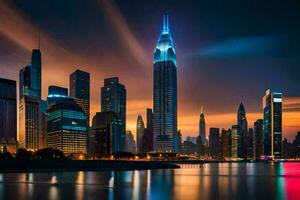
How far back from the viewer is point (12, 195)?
57375 mm

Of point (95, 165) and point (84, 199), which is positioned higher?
point (84, 199)

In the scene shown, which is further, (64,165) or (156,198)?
(64,165)

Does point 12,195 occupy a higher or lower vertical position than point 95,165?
higher

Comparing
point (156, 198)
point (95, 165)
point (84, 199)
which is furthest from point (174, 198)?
point (95, 165)

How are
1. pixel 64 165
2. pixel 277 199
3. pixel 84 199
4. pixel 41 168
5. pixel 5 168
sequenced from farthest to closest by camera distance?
pixel 64 165 < pixel 41 168 < pixel 5 168 < pixel 277 199 < pixel 84 199

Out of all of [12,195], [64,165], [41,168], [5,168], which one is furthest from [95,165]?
[12,195]

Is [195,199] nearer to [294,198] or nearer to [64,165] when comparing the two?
[294,198]

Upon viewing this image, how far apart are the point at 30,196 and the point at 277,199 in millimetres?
33058

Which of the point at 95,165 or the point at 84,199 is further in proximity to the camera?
the point at 95,165

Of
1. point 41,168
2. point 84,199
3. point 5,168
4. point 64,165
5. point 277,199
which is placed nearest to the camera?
point 84,199

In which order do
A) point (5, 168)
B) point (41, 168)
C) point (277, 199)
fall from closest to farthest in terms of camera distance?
point (277, 199), point (5, 168), point (41, 168)

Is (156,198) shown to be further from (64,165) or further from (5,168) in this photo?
(64,165)

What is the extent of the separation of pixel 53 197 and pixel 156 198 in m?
13.6

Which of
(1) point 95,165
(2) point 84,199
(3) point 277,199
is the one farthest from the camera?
Answer: (1) point 95,165
